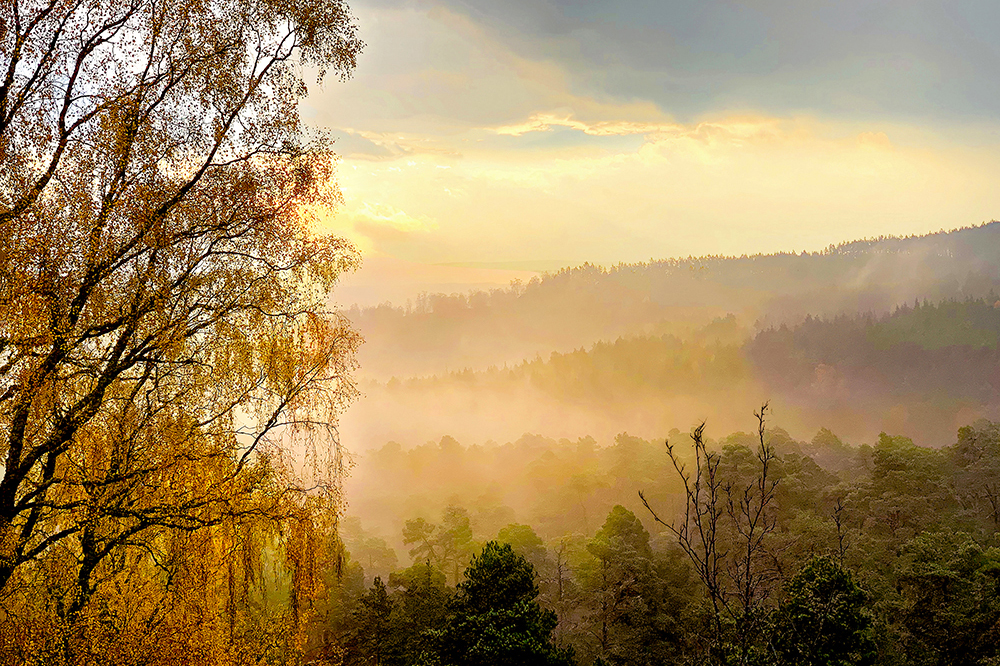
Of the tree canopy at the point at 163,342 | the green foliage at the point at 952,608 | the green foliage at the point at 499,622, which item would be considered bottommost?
the green foliage at the point at 952,608

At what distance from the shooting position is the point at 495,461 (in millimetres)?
100188

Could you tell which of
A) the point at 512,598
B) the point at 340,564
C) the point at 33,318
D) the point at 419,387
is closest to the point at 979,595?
the point at 512,598

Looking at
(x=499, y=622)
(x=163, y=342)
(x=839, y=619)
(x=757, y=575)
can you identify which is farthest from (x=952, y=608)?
(x=163, y=342)

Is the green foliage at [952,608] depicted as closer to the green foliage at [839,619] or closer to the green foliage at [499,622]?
the green foliage at [839,619]

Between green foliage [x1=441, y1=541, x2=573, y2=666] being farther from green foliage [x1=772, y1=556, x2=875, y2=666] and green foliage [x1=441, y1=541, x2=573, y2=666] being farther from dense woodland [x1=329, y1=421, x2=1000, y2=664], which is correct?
green foliage [x1=772, y1=556, x2=875, y2=666]

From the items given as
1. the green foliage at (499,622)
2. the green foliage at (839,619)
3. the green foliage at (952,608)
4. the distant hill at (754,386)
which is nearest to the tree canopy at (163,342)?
the green foliage at (499,622)

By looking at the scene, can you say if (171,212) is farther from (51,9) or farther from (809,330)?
(809,330)

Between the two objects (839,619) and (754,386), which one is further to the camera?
(754,386)

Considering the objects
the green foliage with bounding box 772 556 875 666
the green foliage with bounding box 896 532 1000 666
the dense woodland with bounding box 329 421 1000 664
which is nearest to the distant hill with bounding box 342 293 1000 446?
the dense woodland with bounding box 329 421 1000 664

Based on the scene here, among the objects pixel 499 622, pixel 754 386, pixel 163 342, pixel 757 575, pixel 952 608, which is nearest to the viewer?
pixel 163 342

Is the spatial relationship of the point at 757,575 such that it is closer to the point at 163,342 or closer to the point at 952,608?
the point at 163,342

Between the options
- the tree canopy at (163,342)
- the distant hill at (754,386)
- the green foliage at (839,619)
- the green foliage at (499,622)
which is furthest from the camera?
the distant hill at (754,386)

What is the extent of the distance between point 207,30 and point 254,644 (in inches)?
259

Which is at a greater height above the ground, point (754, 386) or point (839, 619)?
point (754, 386)
